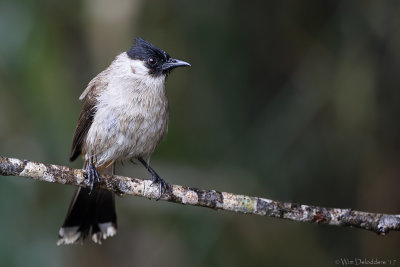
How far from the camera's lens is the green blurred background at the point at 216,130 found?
482 centimetres

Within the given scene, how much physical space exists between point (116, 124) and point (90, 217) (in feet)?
3.10

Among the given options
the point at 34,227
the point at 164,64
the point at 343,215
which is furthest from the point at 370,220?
the point at 34,227

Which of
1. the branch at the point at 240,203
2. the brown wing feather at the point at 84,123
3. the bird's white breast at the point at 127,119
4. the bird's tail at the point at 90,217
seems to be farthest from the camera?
the bird's tail at the point at 90,217

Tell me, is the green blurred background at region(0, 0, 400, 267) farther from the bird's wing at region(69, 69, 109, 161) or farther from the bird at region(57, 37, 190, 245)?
the bird's wing at region(69, 69, 109, 161)

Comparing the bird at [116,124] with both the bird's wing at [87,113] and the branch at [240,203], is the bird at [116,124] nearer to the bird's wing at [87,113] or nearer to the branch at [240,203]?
the bird's wing at [87,113]

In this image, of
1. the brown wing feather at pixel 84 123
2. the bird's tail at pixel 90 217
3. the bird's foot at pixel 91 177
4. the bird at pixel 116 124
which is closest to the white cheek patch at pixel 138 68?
the bird at pixel 116 124

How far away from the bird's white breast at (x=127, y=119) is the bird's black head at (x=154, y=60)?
0.12 meters

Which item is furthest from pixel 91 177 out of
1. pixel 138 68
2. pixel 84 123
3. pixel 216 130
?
pixel 216 130

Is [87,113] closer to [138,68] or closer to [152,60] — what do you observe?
[138,68]

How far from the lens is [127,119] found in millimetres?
3891

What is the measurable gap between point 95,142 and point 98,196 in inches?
24.8

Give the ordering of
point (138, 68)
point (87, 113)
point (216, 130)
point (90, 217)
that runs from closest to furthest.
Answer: point (87, 113) → point (138, 68) → point (90, 217) → point (216, 130)

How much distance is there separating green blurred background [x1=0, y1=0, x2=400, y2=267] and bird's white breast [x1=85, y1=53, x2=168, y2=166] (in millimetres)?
826

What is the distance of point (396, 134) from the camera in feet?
16.5
